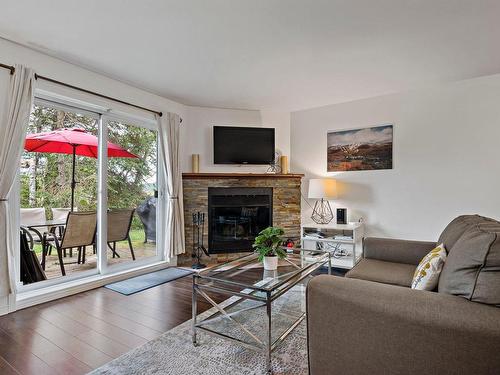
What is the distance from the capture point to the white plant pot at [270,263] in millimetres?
2383

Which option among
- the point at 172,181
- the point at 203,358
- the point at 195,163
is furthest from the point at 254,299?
the point at 195,163

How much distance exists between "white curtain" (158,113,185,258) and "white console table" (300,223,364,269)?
1773 mm

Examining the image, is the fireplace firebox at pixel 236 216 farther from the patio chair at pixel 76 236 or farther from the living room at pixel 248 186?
the patio chair at pixel 76 236

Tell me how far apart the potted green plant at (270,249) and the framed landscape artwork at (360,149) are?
226cm

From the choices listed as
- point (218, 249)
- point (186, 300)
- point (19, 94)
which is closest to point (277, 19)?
point (19, 94)

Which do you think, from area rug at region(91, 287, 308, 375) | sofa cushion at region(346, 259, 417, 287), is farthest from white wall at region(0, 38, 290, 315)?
sofa cushion at region(346, 259, 417, 287)

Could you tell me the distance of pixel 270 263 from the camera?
7.83ft

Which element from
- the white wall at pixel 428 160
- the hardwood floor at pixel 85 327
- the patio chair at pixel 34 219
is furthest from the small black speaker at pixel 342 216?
the patio chair at pixel 34 219

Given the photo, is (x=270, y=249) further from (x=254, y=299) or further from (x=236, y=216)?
(x=236, y=216)

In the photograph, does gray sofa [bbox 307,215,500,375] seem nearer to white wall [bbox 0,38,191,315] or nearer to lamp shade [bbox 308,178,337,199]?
lamp shade [bbox 308,178,337,199]

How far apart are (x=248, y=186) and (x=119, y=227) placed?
1.90m

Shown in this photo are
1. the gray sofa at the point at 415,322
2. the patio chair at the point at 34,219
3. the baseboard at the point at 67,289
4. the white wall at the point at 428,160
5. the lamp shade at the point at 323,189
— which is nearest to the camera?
the gray sofa at the point at 415,322

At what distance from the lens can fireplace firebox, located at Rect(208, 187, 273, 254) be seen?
14.5ft

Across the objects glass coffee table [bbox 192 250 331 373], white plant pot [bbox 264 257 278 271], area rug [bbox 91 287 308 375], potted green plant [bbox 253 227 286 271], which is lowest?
area rug [bbox 91 287 308 375]
